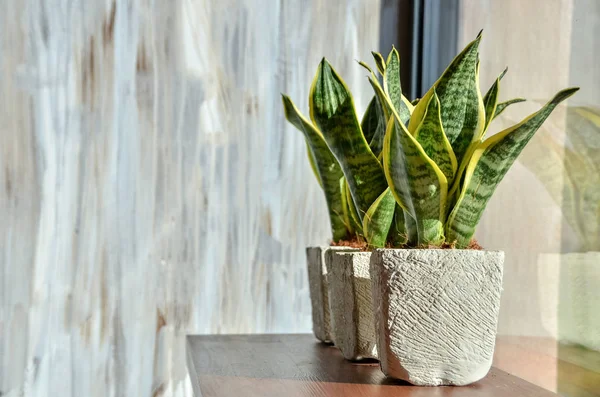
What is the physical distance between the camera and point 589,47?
81 cm

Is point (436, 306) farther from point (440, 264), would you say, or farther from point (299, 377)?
point (299, 377)

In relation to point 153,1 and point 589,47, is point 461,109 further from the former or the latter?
point 153,1

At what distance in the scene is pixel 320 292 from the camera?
102 cm

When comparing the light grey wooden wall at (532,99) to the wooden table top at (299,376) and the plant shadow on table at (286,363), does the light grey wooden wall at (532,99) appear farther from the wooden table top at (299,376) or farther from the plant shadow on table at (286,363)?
the plant shadow on table at (286,363)

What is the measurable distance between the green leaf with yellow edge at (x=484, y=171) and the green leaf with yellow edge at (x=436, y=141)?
1.2 inches

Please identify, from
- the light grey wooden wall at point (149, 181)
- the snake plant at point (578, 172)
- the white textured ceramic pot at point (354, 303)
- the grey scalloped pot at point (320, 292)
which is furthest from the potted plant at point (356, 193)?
the light grey wooden wall at point (149, 181)

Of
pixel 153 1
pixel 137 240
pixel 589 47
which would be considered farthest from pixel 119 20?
pixel 589 47

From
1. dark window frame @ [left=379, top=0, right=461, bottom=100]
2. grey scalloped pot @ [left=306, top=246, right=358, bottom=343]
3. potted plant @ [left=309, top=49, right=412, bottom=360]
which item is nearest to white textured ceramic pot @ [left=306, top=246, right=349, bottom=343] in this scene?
grey scalloped pot @ [left=306, top=246, right=358, bottom=343]

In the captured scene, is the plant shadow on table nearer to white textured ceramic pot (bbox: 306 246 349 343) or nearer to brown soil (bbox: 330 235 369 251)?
white textured ceramic pot (bbox: 306 246 349 343)

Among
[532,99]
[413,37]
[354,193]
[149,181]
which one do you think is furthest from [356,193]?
[413,37]

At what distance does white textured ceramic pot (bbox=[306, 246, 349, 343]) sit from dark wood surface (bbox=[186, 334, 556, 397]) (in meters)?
0.02

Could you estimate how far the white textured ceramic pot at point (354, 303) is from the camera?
2.79 ft

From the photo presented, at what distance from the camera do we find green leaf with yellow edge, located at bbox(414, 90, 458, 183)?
0.71 m

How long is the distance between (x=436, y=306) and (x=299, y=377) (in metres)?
0.20
